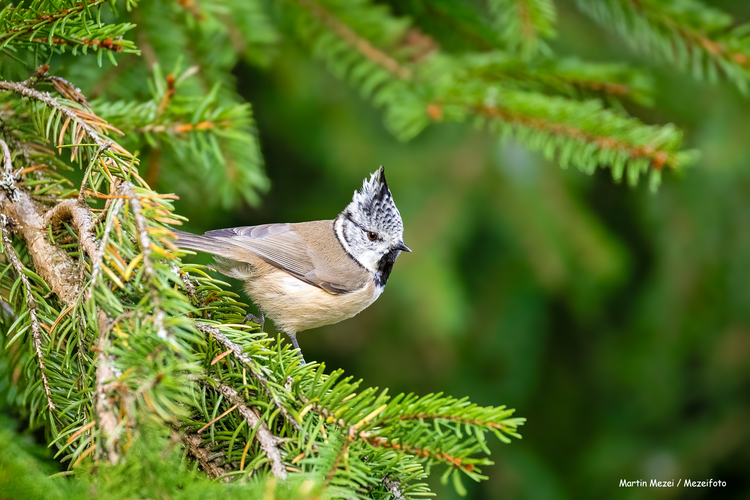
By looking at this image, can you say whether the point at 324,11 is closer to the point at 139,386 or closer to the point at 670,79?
the point at 139,386

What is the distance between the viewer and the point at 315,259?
2.59m

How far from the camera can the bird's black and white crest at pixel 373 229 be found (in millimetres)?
2643

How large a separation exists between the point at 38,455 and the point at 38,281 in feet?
1.48

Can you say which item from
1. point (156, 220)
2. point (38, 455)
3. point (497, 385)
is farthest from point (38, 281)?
point (497, 385)

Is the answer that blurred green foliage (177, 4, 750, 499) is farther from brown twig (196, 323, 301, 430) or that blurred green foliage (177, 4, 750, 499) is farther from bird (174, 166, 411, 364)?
brown twig (196, 323, 301, 430)

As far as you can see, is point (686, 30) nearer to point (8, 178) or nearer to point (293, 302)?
point (293, 302)

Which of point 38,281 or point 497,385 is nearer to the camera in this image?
point 38,281

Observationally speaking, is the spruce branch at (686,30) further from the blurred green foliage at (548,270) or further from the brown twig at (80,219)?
the brown twig at (80,219)

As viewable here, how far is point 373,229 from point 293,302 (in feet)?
1.94

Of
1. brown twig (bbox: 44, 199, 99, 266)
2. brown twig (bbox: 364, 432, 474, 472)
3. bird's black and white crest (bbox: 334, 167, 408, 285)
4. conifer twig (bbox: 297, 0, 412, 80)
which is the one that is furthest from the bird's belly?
brown twig (bbox: 364, 432, 474, 472)

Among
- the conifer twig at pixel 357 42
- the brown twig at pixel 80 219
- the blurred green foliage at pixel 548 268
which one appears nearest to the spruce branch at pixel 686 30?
the conifer twig at pixel 357 42

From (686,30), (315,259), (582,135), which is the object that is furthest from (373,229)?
(686,30)

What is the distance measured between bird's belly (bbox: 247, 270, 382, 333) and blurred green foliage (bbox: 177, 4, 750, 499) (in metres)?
0.64

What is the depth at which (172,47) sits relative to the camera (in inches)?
87.0
